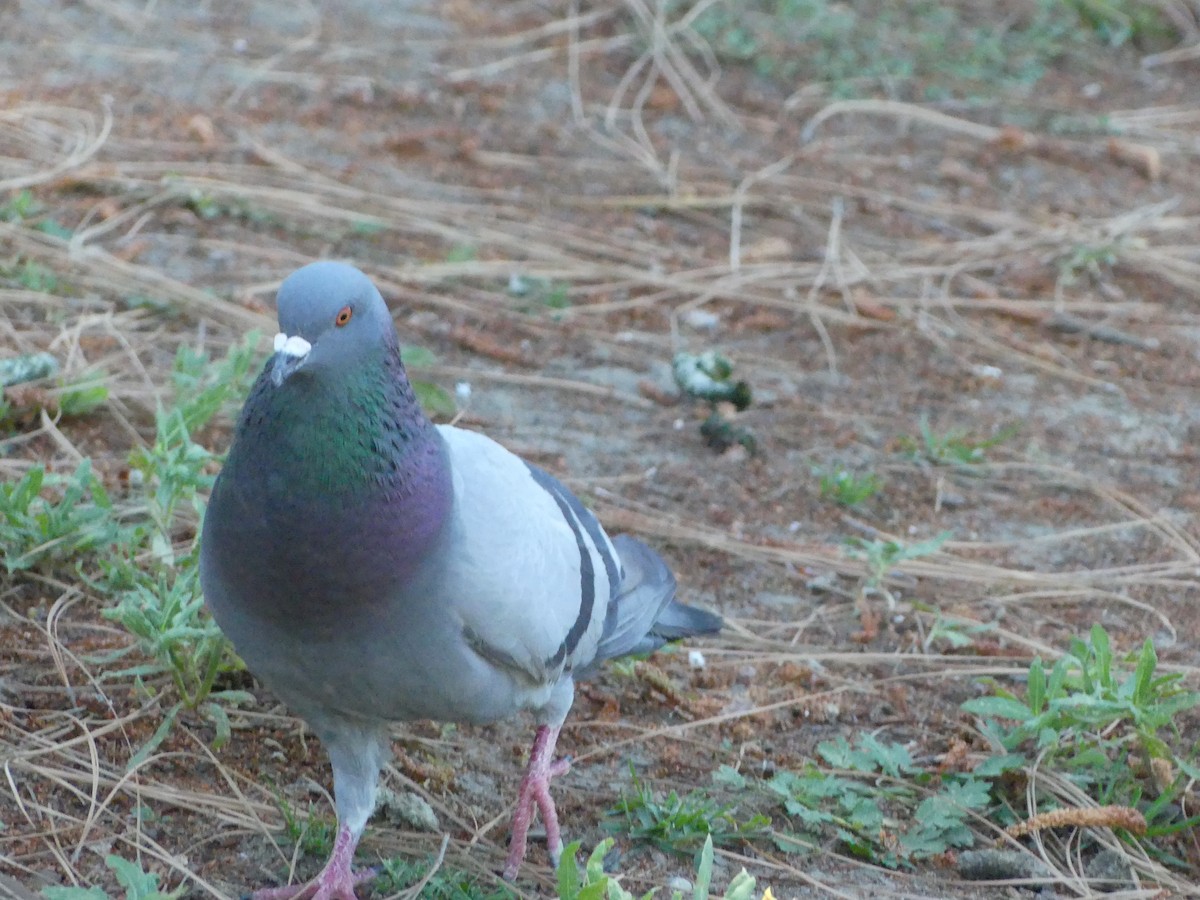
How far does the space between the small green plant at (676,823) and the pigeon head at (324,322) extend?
1.20 metres

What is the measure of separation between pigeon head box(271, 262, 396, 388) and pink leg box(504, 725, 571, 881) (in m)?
1.01

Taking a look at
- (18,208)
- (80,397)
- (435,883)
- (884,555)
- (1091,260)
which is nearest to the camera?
Result: (435,883)

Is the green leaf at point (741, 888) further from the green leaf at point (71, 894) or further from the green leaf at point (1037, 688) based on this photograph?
the green leaf at point (1037, 688)

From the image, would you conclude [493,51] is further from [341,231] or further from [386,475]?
[386,475]

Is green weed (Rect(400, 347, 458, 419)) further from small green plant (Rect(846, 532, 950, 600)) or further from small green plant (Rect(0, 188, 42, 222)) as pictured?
small green plant (Rect(0, 188, 42, 222))

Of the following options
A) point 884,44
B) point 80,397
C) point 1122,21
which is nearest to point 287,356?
point 80,397

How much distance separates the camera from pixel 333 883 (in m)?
2.78

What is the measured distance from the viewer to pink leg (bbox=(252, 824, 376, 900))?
2773 mm

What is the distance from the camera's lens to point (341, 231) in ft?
19.1

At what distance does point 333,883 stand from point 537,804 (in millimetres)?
493

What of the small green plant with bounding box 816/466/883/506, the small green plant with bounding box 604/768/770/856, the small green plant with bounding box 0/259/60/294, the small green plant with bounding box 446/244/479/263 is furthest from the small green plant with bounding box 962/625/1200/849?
the small green plant with bounding box 0/259/60/294

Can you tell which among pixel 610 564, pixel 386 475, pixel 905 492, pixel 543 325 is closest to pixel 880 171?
pixel 543 325

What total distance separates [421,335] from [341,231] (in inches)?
32.1

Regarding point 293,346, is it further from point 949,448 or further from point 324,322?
point 949,448
